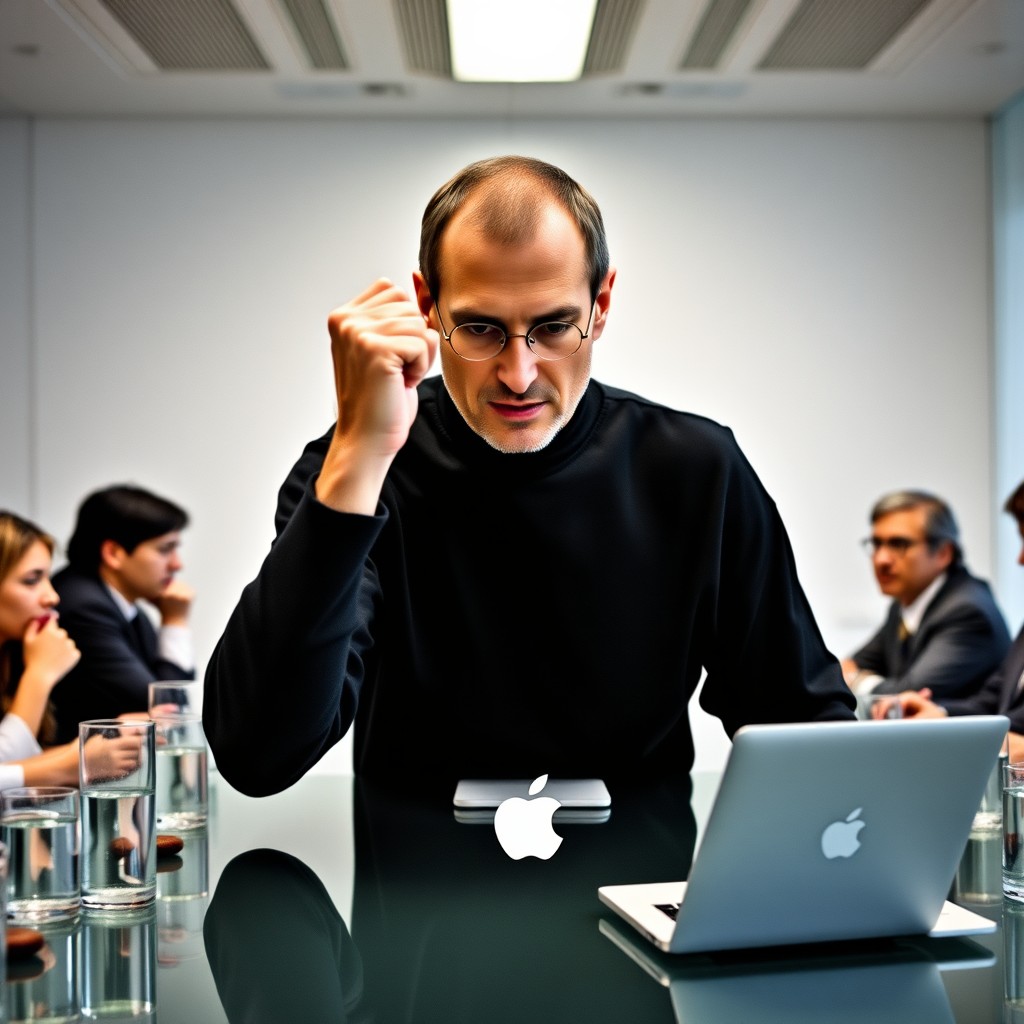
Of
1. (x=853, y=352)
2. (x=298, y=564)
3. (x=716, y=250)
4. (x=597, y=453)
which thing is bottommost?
(x=298, y=564)

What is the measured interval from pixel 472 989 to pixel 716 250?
5155mm

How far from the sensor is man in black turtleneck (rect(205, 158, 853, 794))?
1.62 metres

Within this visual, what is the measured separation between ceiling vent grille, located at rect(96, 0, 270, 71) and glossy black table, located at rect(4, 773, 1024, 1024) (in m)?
3.76

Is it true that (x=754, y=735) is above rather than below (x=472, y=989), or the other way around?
above

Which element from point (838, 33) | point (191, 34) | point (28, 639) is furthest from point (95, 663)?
Answer: point (838, 33)

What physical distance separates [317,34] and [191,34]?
0.45m

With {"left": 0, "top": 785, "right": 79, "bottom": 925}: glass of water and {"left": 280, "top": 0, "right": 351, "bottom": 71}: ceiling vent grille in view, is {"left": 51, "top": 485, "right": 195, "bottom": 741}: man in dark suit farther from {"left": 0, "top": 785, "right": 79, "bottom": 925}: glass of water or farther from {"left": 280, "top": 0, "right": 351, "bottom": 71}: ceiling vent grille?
{"left": 0, "top": 785, "right": 79, "bottom": 925}: glass of water

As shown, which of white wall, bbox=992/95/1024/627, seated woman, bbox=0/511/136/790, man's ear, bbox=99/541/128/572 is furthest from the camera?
white wall, bbox=992/95/1024/627

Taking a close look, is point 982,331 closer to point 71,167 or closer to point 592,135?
point 592,135

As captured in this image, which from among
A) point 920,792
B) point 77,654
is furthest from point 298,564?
point 77,654

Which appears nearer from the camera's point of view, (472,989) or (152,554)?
(472,989)

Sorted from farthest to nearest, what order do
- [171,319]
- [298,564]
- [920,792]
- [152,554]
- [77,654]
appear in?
[171,319], [152,554], [77,654], [298,564], [920,792]

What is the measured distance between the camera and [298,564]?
1.37 m

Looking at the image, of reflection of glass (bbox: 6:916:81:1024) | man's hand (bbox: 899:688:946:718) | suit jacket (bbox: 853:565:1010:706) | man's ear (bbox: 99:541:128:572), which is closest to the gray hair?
suit jacket (bbox: 853:565:1010:706)
